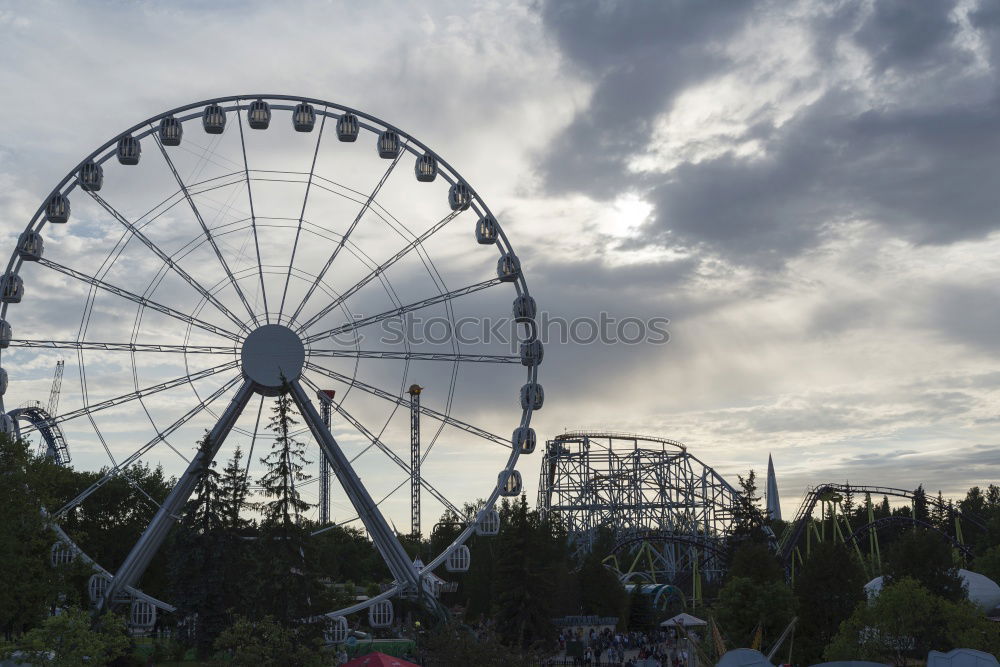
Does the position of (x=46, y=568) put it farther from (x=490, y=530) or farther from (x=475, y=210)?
(x=475, y=210)

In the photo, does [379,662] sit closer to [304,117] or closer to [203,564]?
[203,564]

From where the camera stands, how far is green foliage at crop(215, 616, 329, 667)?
2603cm

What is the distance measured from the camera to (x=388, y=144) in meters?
40.6

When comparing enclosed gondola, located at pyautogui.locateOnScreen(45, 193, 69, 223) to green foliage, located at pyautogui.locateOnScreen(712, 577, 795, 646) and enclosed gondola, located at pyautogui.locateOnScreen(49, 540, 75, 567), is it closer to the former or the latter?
enclosed gondola, located at pyautogui.locateOnScreen(49, 540, 75, 567)

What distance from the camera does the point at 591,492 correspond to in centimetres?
10644

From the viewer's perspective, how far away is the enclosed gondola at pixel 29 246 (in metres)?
37.7

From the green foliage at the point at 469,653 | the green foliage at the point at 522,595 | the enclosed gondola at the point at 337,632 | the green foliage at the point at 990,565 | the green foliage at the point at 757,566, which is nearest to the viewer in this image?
the green foliage at the point at 469,653

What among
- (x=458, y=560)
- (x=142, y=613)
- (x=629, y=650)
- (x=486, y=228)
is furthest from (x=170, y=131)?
(x=629, y=650)

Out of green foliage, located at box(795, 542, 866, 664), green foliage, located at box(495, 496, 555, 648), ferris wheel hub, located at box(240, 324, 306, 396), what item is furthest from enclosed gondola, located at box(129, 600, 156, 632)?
green foliage, located at box(795, 542, 866, 664)

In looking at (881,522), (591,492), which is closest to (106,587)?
(881,522)

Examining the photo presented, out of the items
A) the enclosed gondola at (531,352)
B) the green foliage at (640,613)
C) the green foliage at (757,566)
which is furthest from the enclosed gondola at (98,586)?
the green foliage at (640,613)

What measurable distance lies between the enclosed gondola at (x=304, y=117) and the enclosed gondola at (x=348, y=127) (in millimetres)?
1072

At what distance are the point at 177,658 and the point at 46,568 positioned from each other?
7.35 metres

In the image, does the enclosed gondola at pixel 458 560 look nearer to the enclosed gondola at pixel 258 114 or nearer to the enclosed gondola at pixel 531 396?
the enclosed gondola at pixel 531 396
